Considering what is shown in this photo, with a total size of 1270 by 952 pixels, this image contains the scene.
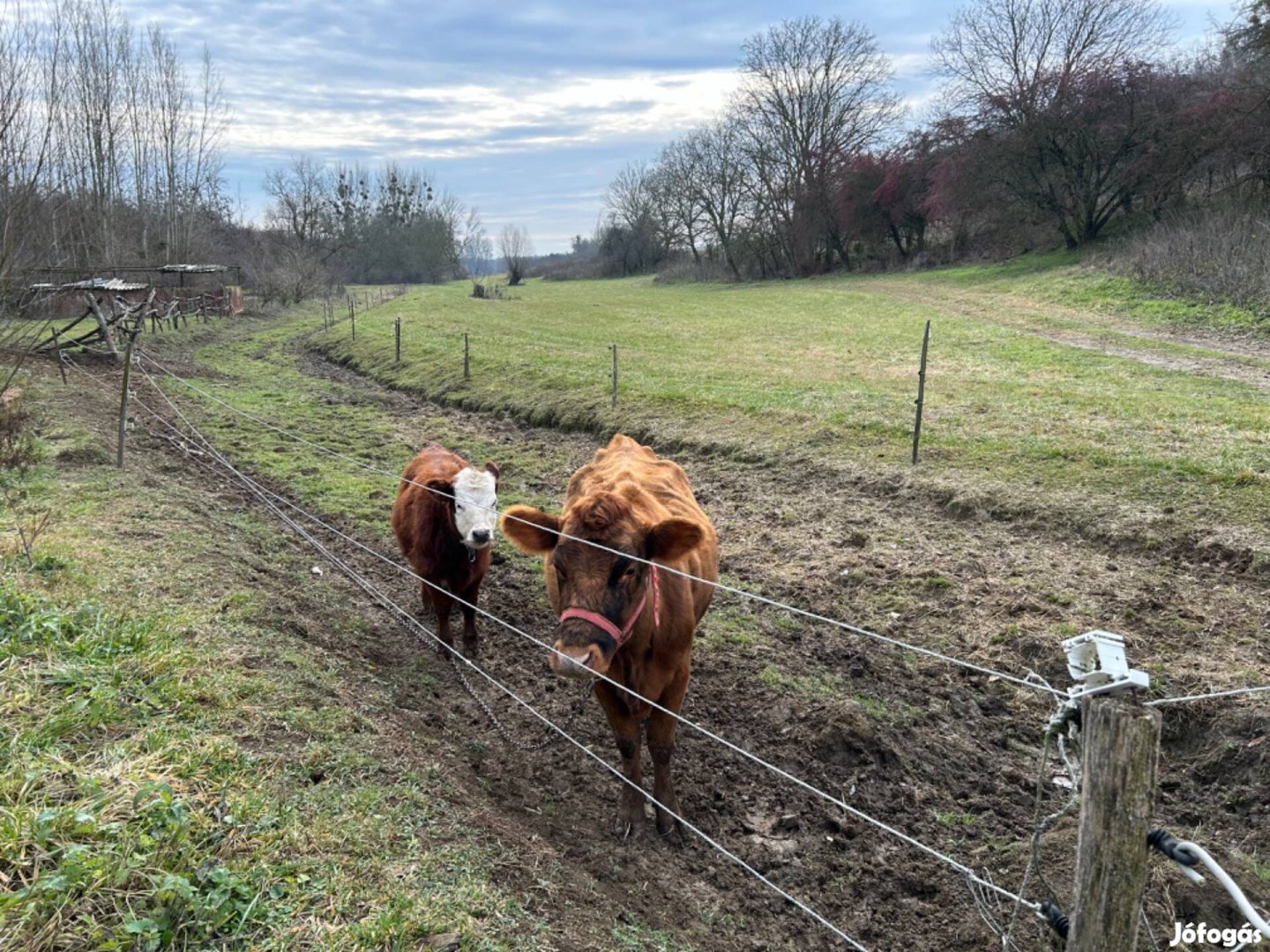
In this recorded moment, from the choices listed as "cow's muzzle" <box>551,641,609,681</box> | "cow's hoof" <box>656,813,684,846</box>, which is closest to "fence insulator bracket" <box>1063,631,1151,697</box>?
"cow's muzzle" <box>551,641,609,681</box>

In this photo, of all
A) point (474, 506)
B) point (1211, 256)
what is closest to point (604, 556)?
point (474, 506)

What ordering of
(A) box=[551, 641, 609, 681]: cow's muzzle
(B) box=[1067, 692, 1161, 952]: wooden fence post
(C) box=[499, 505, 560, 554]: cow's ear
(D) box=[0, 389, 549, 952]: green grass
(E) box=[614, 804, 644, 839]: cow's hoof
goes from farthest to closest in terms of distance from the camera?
(E) box=[614, 804, 644, 839]: cow's hoof → (C) box=[499, 505, 560, 554]: cow's ear → (A) box=[551, 641, 609, 681]: cow's muzzle → (D) box=[0, 389, 549, 952]: green grass → (B) box=[1067, 692, 1161, 952]: wooden fence post

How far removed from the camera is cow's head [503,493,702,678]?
345cm

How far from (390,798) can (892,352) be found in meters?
18.3

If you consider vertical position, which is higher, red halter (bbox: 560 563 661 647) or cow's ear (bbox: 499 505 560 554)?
cow's ear (bbox: 499 505 560 554)

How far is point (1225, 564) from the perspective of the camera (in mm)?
6578

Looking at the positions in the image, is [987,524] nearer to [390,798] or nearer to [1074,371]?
[390,798]

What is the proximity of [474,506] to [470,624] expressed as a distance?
1.05 metres

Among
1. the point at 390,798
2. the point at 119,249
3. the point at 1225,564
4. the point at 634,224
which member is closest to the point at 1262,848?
the point at 1225,564

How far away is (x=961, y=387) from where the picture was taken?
14.3m

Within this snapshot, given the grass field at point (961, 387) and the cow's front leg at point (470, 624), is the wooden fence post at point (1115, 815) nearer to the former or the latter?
the cow's front leg at point (470, 624)

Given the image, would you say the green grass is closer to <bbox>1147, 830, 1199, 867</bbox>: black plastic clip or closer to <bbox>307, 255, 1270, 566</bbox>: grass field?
<bbox>1147, 830, 1199, 867</bbox>: black plastic clip

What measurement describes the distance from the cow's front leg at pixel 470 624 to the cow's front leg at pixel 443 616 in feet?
0.38

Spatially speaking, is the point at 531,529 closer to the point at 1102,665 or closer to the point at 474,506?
the point at 474,506
